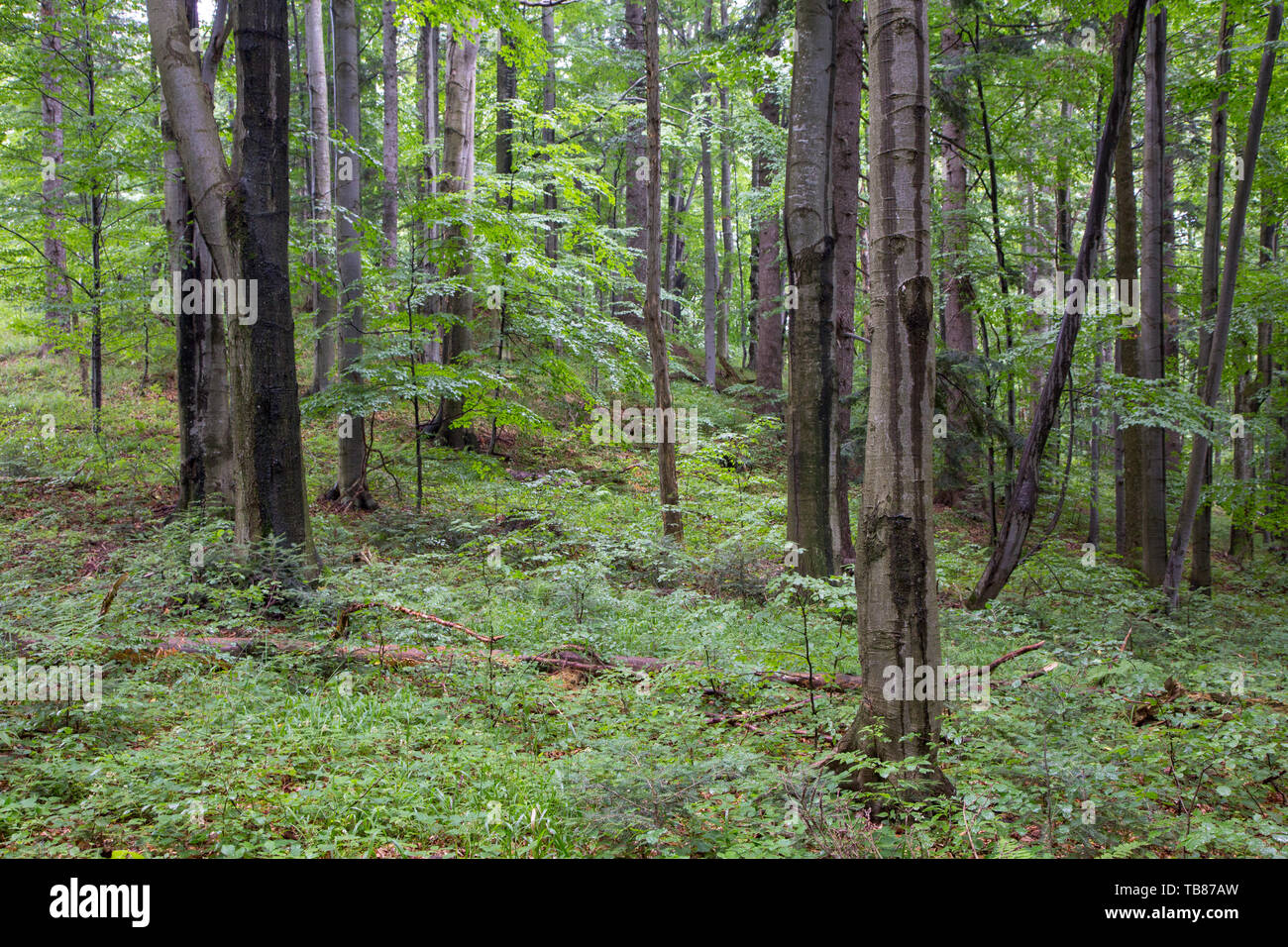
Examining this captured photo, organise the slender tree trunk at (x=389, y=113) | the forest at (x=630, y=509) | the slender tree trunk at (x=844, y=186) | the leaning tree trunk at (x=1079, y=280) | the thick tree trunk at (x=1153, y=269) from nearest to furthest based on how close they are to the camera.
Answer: the forest at (x=630, y=509)
the leaning tree trunk at (x=1079, y=280)
the slender tree trunk at (x=844, y=186)
the thick tree trunk at (x=1153, y=269)
the slender tree trunk at (x=389, y=113)

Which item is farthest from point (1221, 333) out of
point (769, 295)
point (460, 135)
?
point (460, 135)

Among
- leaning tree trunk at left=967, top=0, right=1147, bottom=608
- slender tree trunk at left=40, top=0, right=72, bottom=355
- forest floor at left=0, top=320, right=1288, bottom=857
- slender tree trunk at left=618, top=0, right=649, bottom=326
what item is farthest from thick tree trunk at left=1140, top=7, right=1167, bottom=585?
slender tree trunk at left=40, top=0, right=72, bottom=355

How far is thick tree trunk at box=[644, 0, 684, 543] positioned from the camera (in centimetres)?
943

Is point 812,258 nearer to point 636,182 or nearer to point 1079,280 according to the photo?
point 1079,280

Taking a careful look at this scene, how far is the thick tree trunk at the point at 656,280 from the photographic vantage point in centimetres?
943

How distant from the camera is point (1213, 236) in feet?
35.5

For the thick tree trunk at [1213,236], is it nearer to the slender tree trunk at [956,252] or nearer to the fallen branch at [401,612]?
the slender tree trunk at [956,252]

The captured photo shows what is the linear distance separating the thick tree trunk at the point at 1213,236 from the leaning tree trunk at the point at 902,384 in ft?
29.0

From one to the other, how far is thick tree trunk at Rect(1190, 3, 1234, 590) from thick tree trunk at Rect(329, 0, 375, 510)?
11.9m

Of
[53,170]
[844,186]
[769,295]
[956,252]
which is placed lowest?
Answer: [956,252]

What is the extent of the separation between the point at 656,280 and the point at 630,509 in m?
3.77

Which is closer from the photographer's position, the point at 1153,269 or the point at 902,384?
the point at 902,384

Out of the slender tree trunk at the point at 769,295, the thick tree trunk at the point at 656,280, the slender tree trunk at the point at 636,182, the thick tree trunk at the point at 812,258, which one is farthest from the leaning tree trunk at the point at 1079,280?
the slender tree trunk at the point at 636,182

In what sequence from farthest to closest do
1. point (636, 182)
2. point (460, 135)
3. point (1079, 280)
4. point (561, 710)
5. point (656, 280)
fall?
point (636, 182)
point (460, 135)
point (656, 280)
point (1079, 280)
point (561, 710)
